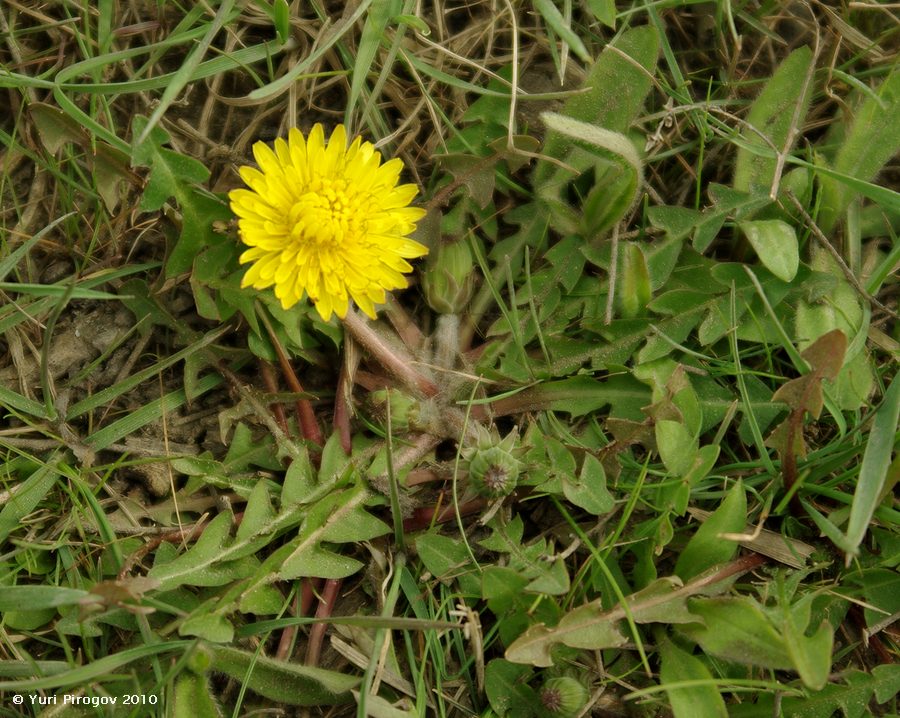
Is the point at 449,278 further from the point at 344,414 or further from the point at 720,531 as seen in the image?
the point at 720,531

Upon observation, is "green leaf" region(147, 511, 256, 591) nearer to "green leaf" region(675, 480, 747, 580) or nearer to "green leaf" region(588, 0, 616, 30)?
"green leaf" region(675, 480, 747, 580)

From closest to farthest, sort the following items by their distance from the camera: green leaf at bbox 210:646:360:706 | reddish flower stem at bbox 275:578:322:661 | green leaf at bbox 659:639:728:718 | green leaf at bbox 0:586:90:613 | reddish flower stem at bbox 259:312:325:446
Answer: green leaf at bbox 0:586:90:613 → green leaf at bbox 659:639:728:718 → green leaf at bbox 210:646:360:706 → reddish flower stem at bbox 275:578:322:661 → reddish flower stem at bbox 259:312:325:446

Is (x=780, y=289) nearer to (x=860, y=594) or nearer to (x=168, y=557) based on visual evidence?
(x=860, y=594)

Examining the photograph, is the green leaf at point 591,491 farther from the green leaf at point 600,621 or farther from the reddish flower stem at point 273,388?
the reddish flower stem at point 273,388

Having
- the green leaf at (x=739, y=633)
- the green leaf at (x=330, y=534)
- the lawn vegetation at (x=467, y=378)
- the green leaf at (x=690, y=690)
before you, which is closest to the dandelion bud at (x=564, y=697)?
the lawn vegetation at (x=467, y=378)

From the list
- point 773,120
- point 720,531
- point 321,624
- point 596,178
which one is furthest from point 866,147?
point 321,624

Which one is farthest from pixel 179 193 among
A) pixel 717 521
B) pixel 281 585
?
pixel 717 521

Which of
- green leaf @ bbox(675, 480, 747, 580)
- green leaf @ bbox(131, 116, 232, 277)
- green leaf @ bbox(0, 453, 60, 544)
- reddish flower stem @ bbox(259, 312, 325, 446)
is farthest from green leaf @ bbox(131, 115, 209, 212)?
green leaf @ bbox(675, 480, 747, 580)
